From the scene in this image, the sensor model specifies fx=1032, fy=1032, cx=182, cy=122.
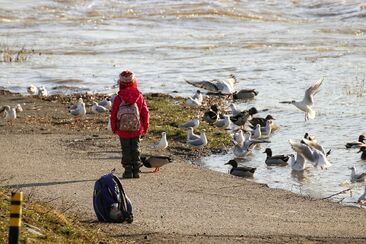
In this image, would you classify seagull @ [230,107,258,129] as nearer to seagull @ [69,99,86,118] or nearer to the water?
the water

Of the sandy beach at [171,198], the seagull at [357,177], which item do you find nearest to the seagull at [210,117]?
the sandy beach at [171,198]

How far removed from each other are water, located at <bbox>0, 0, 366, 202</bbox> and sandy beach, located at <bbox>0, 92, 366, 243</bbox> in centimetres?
144

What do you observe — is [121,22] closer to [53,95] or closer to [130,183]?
[53,95]

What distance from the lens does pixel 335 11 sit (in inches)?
2098

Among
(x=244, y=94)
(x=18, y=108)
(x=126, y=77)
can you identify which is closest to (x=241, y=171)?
(x=126, y=77)

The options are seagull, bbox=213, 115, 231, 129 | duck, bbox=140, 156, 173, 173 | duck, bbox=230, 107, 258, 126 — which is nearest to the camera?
duck, bbox=140, 156, 173, 173

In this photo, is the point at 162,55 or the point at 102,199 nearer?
the point at 102,199

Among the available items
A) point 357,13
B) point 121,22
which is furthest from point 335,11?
point 121,22

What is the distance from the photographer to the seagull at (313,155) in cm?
1686

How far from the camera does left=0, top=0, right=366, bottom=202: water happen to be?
Result: 70.0 ft

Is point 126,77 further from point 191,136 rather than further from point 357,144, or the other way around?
point 357,144

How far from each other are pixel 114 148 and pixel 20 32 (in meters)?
27.3

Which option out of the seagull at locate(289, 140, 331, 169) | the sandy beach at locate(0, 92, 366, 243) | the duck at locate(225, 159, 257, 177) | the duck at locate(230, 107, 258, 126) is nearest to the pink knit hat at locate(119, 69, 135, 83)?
the sandy beach at locate(0, 92, 366, 243)

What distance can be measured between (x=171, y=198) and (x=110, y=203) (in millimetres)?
2020
